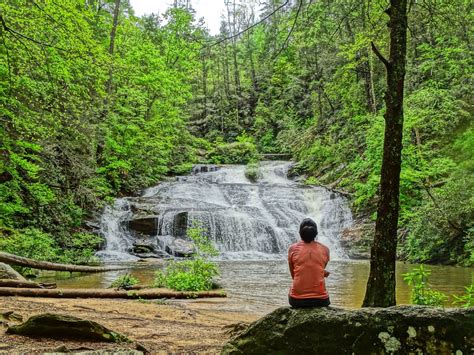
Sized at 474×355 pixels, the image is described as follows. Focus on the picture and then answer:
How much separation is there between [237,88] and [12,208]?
40414mm

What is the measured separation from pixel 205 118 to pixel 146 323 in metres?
43.1

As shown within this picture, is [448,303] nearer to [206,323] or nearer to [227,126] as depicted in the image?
[206,323]

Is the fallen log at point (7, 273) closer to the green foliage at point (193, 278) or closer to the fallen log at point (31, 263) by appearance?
the fallen log at point (31, 263)

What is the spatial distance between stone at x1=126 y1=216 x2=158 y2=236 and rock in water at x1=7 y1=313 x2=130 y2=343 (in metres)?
17.1

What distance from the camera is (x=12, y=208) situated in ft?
43.3

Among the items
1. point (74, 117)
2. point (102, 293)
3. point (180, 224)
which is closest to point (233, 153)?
point (180, 224)

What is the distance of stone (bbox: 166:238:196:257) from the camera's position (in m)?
19.3

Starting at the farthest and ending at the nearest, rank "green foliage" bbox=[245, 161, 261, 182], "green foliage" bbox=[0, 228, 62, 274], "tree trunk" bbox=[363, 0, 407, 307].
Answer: "green foliage" bbox=[245, 161, 261, 182]
"green foliage" bbox=[0, 228, 62, 274]
"tree trunk" bbox=[363, 0, 407, 307]

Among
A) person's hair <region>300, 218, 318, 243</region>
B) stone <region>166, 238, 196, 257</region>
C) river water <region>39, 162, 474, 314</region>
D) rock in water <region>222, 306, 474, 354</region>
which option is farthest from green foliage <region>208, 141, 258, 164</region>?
rock in water <region>222, 306, 474, 354</region>

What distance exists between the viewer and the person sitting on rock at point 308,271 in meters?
3.76

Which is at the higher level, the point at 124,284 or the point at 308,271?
the point at 308,271

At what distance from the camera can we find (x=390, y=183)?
4.71 m

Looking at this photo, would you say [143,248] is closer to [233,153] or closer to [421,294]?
[421,294]

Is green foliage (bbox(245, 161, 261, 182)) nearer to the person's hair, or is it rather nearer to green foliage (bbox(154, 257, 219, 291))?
green foliage (bbox(154, 257, 219, 291))
